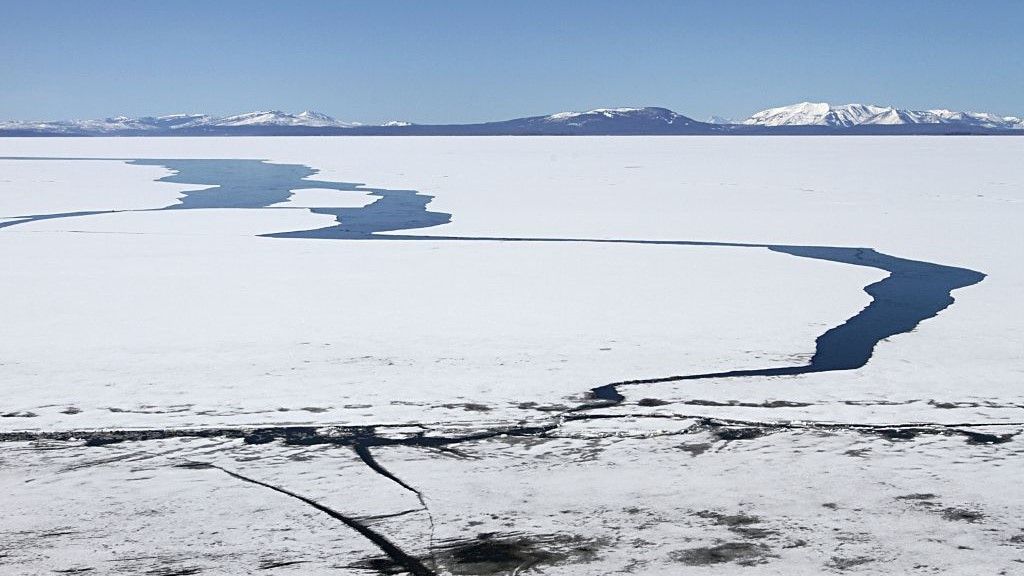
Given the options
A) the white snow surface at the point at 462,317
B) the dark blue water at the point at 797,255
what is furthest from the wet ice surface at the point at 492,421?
the dark blue water at the point at 797,255

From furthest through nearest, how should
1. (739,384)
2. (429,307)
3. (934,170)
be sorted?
1. (934,170)
2. (429,307)
3. (739,384)

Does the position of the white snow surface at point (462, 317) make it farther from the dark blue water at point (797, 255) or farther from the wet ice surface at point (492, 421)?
the dark blue water at point (797, 255)

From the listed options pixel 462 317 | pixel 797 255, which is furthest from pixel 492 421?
pixel 797 255

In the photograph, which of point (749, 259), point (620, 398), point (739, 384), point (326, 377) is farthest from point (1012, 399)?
point (749, 259)

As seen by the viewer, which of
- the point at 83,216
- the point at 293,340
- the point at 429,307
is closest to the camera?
the point at 293,340

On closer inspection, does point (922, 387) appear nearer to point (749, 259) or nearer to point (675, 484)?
point (675, 484)

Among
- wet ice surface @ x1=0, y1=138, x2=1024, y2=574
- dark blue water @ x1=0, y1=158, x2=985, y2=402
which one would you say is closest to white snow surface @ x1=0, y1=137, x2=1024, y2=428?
wet ice surface @ x1=0, y1=138, x2=1024, y2=574

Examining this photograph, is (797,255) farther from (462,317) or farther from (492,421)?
(492,421)

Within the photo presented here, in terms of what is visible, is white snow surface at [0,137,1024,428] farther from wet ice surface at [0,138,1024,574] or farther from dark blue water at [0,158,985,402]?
dark blue water at [0,158,985,402]
